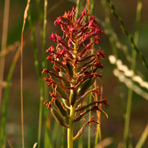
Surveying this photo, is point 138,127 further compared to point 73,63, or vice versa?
point 138,127

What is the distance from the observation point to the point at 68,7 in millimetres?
6227

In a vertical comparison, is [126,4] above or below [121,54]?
above

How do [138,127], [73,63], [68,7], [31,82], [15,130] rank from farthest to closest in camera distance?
[68,7] → [31,82] → [138,127] → [15,130] → [73,63]

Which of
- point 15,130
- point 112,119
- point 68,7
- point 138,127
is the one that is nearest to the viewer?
point 15,130

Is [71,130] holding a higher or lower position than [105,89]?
lower

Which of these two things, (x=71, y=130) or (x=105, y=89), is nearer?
(x=71, y=130)

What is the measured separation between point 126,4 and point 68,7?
111 centimetres

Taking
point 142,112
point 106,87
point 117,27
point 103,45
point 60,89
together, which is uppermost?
point 117,27

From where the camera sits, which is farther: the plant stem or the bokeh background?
the bokeh background

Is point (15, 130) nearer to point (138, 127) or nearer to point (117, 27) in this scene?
point (138, 127)

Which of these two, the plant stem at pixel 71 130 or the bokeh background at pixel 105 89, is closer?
the plant stem at pixel 71 130

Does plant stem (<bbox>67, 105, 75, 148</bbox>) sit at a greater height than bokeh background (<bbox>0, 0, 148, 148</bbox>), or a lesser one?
lesser

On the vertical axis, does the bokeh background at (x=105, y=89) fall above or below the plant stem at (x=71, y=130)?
above

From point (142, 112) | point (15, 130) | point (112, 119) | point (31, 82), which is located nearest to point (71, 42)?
point (15, 130)
